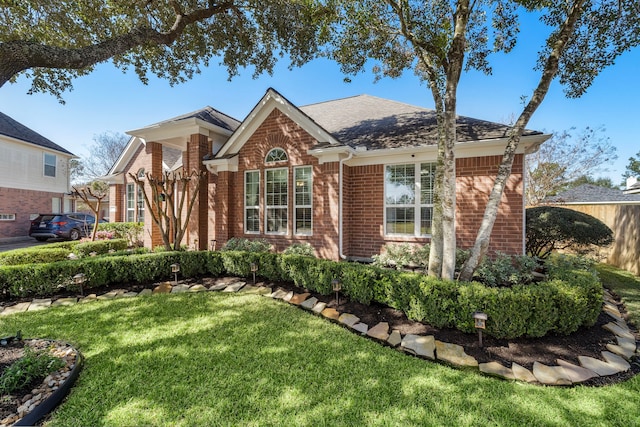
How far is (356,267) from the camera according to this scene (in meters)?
5.91

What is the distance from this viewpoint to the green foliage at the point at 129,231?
541 inches

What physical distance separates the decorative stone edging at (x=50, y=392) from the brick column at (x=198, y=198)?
644cm

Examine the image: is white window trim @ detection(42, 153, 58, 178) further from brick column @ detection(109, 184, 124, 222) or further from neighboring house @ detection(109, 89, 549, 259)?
neighboring house @ detection(109, 89, 549, 259)

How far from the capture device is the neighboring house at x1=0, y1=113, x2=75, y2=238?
17.2 m

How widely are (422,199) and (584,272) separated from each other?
3.92 m

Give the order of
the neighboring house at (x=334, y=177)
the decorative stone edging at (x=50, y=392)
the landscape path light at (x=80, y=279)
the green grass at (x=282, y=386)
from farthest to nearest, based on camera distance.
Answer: the neighboring house at (x=334, y=177) < the landscape path light at (x=80, y=279) < the green grass at (x=282, y=386) < the decorative stone edging at (x=50, y=392)

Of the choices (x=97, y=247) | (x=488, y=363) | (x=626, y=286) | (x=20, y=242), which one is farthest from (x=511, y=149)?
(x=20, y=242)

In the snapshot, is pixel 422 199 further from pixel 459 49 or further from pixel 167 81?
pixel 167 81

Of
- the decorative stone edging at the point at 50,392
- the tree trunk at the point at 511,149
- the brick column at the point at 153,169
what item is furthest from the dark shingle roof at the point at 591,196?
the decorative stone edging at the point at 50,392

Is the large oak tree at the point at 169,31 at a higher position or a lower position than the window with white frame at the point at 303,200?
higher

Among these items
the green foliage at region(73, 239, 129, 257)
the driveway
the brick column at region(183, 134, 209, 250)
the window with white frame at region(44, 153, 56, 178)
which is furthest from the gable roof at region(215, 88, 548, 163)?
the window with white frame at region(44, 153, 56, 178)

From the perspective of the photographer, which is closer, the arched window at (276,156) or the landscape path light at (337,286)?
the landscape path light at (337,286)

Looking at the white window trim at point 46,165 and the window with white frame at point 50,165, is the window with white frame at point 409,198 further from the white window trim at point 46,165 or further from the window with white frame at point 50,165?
the window with white frame at point 50,165

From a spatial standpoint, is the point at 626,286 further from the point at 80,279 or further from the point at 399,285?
the point at 80,279
